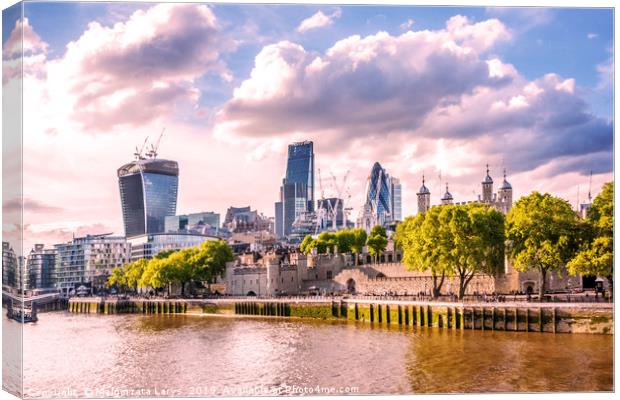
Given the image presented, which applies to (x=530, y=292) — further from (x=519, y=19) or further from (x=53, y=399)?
(x=53, y=399)

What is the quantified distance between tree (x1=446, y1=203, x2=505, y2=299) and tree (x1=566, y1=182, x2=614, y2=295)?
1071 centimetres

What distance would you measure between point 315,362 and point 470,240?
2148 cm

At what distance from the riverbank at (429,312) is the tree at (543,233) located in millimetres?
2853

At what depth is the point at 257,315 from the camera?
80688 millimetres

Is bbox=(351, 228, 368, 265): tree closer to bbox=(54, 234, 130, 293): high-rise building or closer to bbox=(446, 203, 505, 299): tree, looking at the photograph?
bbox=(54, 234, 130, 293): high-rise building

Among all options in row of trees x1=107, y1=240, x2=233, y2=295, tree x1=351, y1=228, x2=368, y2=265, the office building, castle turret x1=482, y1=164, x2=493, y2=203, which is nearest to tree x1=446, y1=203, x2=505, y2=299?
row of trees x1=107, y1=240, x2=233, y2=295

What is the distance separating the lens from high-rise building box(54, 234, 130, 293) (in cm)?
14493

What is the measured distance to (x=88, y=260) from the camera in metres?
160

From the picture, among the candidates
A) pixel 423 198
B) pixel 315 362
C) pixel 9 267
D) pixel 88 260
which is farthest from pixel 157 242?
pixel 9 267

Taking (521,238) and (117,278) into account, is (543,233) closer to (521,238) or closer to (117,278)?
(521,238)

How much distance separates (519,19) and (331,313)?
40.4 metres

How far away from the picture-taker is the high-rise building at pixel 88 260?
475 ft

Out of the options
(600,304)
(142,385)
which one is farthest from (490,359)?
(142,385)

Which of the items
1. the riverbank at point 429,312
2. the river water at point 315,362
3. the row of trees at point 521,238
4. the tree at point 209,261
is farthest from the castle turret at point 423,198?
the river water at point 315,362
